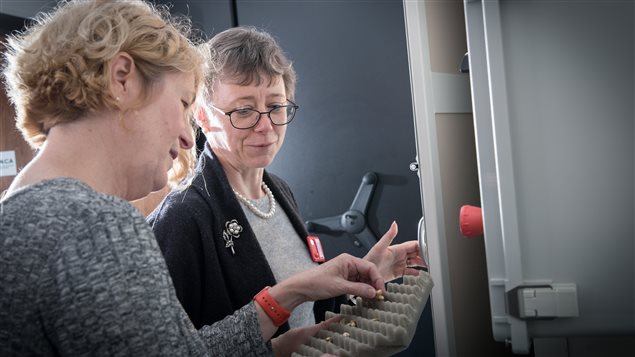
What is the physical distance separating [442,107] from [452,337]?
1.45 ft

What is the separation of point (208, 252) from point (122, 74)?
41 centimetres

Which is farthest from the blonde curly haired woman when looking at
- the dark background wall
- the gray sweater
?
the dark background wall

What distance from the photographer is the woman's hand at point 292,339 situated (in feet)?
3.43

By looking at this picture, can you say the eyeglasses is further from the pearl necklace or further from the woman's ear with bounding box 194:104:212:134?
the pearl necklace

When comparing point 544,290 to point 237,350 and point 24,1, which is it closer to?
point 237,350

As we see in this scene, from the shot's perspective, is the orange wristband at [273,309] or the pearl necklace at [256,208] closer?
the orange wristband at [273,309]

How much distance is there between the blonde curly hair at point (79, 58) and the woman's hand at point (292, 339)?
0.50 m

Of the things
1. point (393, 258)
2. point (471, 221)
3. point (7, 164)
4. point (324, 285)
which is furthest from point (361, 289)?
point (7, 164)

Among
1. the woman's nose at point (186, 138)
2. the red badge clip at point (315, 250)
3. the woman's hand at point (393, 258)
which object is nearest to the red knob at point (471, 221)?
the woman's hand at point (393, 258)

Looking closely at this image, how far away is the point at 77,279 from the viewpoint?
0.59m

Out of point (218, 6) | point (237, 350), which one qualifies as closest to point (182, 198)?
point (237, 350)

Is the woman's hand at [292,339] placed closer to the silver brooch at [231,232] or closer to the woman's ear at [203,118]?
the silver brooch at [231,232]

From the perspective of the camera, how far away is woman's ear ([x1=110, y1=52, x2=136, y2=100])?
0.77 meters

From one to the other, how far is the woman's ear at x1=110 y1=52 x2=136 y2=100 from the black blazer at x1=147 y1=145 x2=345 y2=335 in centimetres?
36
